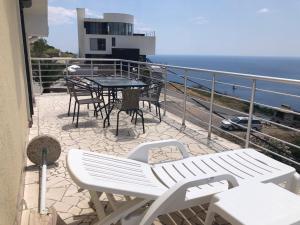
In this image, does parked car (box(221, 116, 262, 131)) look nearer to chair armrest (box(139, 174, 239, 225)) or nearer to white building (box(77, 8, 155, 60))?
chair armrest (box(139, 174, 239, 225))

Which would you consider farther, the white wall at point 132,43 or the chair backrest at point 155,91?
the white wall at point 132,43

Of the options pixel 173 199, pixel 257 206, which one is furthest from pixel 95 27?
pixel 257 206

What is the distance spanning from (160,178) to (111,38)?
110ft

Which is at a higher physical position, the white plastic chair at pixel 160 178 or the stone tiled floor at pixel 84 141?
the white plastic chair at pixel 160 178

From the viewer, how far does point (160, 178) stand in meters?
2.13

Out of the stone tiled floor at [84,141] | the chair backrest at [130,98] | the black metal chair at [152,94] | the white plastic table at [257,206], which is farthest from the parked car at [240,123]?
the white plastic table at [257,206]

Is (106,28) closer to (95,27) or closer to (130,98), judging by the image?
(95,27)

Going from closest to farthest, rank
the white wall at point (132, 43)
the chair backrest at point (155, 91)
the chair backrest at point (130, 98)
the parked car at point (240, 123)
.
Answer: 1. the parked car at point (240, 123)
2. the chair backrest at point (130, 98)
3. the chair backrest at point (155, 91)
4. the white wall at point (132, 43)

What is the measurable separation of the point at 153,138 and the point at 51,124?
1.95m

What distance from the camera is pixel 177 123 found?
544 cm

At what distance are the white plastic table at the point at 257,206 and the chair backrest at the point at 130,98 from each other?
9.67 ft

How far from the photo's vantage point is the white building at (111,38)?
3356cm

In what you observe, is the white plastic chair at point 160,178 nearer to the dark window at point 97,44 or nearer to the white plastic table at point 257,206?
the white plastic table at point 257,206

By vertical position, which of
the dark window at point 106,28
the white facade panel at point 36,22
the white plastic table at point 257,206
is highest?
the dark window at point 106,28
